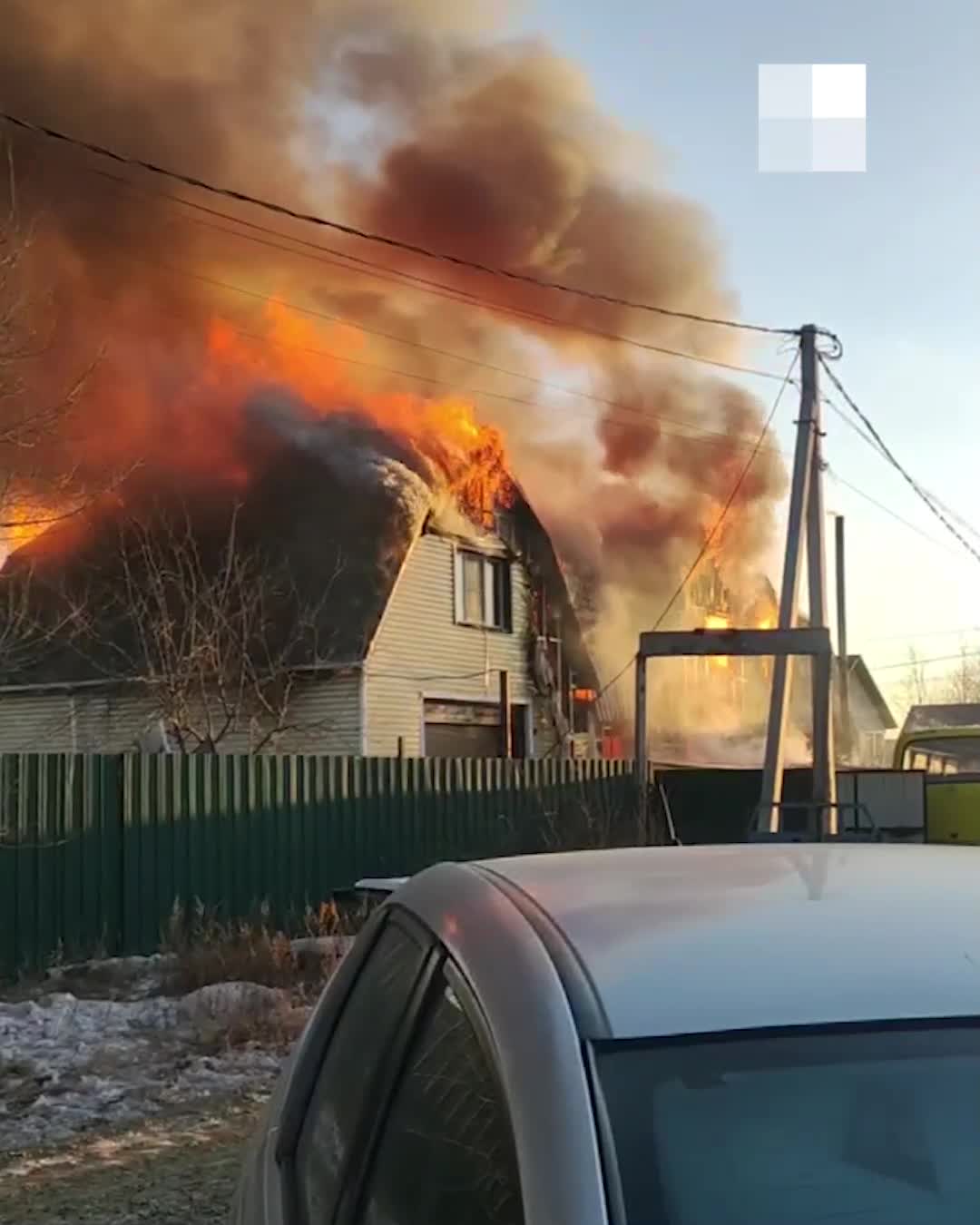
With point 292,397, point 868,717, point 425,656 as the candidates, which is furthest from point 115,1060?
point 868,717

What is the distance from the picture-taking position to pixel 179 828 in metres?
11.2

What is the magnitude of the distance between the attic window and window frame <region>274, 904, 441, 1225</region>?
21.6 m

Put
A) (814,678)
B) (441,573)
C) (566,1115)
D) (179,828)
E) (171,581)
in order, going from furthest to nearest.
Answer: (441,573)
(171,581)
(814,678)
(179,828)
(566,1115)

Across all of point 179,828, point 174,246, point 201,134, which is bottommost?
point 179,828

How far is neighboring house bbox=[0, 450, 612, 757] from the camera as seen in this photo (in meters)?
21.7

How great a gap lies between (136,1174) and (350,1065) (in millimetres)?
3454

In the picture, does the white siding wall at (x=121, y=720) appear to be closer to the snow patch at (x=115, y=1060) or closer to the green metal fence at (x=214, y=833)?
the green metal fence at (x=214, y=833)

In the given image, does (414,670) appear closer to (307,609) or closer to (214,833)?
(307,609)

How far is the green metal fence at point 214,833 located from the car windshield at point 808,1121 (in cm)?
911

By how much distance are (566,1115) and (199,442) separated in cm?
2480

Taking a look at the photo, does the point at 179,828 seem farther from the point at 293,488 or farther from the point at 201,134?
the point at 201,134

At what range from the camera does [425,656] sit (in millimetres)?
23297

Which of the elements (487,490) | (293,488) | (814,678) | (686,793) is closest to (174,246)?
(293,488)

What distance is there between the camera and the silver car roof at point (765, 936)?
150 centimetres
